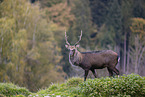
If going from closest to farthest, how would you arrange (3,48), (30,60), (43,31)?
1. (3,48)
2. (30,60)
3. (43,31)

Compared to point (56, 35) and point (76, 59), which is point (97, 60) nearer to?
point (76, 59)

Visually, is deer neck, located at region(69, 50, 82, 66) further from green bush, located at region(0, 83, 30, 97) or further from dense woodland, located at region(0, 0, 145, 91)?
dense woodland, located at region(0, 0, 145, 91)

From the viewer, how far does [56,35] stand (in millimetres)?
41500

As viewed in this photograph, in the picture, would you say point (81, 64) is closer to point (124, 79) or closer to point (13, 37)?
point (124, 79)

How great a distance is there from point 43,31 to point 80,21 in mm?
12264

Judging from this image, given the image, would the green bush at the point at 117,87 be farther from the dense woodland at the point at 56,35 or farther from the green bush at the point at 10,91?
the dense woodland at the point at 56,35

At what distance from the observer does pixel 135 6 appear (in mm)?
42688

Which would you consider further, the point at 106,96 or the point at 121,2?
the point at 121,2

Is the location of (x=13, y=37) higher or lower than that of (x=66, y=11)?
lower

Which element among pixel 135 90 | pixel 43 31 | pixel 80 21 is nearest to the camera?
pixel 135 90

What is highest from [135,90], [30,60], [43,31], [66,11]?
[66,11]

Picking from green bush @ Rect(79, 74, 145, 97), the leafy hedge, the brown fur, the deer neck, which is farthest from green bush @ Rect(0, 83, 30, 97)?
green bush @ Rect(79, 74, 145, 97)

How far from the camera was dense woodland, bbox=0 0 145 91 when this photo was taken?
75.6 feet

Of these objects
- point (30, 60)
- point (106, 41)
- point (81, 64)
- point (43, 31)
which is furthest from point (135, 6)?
point (81, 64)
